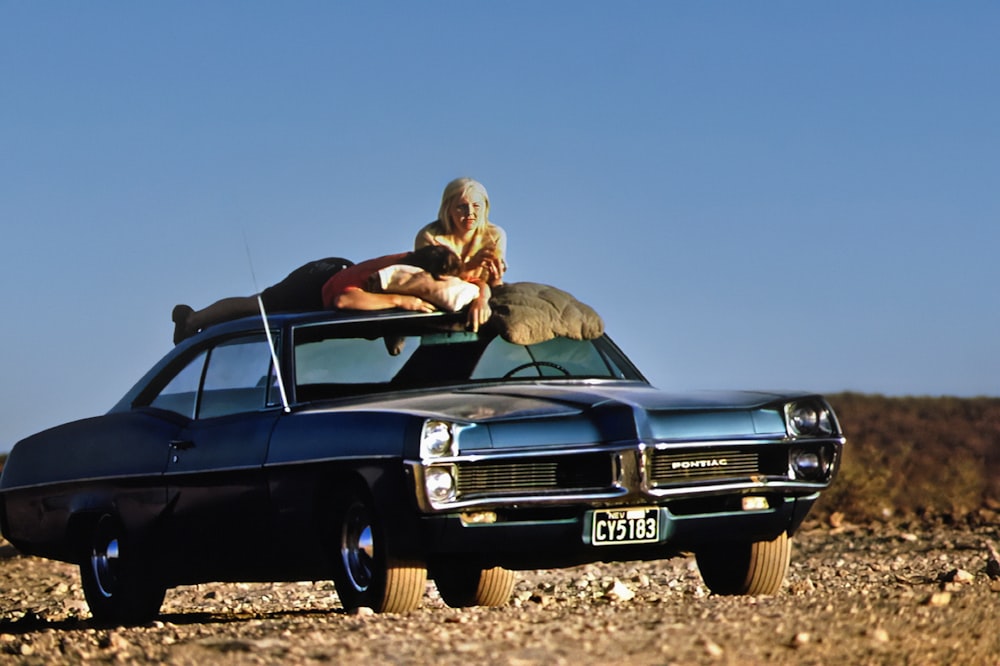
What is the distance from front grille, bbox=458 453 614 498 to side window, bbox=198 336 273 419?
5.06 feet

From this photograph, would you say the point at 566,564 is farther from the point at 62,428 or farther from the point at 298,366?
the point at 62,428

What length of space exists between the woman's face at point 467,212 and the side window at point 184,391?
1.59m

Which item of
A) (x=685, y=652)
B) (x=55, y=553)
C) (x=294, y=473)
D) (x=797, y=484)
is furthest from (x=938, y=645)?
(x=55, y=553)

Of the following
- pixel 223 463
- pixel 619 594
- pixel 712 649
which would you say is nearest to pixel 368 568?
pixel 223 463

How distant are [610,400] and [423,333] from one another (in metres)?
1.43

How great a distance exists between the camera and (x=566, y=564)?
8.70 meters

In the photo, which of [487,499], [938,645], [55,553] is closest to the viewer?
[938,645]

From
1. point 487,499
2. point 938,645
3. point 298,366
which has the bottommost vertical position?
point 938,645

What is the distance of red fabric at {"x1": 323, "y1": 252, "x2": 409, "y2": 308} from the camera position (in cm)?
983

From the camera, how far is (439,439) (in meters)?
8.11

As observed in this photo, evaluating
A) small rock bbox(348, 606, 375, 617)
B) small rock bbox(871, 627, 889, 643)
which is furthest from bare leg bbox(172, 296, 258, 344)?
small rock bbox(871, 627, 889, 643)

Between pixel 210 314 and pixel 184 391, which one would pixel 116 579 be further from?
pixel 210 314

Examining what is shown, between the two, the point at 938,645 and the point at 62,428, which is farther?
the point at 62,428

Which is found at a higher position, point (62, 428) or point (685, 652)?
point (62, 428)
